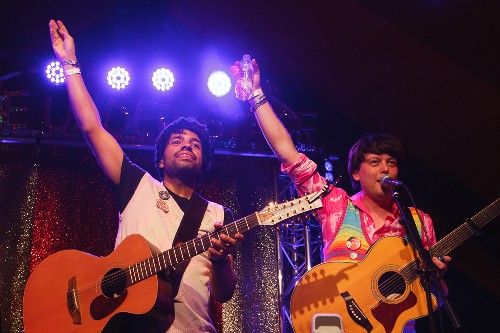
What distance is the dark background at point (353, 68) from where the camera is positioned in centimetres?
598

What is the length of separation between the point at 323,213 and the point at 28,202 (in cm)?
358

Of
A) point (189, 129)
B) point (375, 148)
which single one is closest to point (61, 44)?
point (189, 129)

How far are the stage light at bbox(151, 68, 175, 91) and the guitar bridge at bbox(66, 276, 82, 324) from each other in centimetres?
307

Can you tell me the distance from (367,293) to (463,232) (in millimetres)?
885

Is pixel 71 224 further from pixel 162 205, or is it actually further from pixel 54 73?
pixel 162 205

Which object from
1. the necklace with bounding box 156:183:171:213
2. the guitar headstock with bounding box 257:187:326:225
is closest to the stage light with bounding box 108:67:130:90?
the necklace with bounding box 156:183:171:213

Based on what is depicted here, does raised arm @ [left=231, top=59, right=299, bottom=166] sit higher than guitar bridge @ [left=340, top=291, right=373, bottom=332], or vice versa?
raised arm @ [left=231, top=59, right=299, bottom=166]

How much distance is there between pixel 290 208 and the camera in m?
3.25

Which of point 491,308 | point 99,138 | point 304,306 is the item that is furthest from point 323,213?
point 491,308

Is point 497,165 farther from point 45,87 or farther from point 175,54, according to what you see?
point 45,87

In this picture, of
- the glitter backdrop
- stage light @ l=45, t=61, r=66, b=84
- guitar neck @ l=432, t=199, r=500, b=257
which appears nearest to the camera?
guitar neck @ l=432, t=199, r=500, b=257

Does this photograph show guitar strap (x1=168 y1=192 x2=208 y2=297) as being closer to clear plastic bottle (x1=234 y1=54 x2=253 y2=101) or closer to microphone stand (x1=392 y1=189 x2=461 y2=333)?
clear plastic bottle (x1=234 y1=54 x2=253 y2=101)

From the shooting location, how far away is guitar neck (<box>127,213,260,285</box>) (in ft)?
10.7

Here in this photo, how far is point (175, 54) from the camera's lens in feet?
22.1
